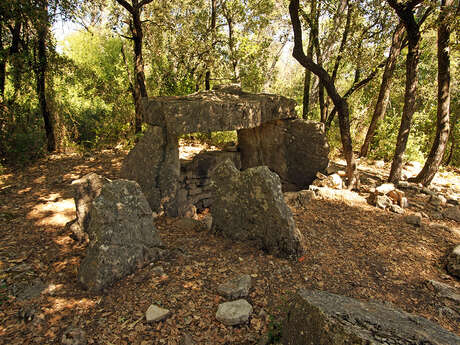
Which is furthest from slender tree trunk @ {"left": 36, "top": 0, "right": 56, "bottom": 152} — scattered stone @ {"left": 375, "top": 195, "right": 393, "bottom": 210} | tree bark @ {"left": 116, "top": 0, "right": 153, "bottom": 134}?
scattered stone @ {"left": 375, "top": 195, "right": 393, "bottom": 210}

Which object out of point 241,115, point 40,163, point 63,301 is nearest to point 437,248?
point 241,115

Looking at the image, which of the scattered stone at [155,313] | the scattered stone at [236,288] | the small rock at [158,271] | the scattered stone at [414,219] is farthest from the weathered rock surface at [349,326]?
the scattered stone at [414,219]

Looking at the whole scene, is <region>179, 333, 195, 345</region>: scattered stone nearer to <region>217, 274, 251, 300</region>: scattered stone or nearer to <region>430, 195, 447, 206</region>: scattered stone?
<region>217, 274, 251, 300</region>: scattered stone

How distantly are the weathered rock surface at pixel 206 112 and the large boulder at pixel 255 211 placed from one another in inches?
53.5

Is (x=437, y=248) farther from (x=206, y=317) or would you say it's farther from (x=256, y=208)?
(x=206, y=317)

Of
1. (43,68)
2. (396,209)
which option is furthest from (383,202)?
(43,68)

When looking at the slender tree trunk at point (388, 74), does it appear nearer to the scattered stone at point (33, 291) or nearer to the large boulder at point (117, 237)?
the large boulder at point (117, 237)

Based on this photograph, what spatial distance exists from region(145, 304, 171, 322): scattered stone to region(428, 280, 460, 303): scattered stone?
326 centimetres

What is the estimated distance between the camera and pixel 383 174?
8211 mm

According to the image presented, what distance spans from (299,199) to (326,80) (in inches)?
114

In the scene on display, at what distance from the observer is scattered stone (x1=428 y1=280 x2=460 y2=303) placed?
10.5 feet

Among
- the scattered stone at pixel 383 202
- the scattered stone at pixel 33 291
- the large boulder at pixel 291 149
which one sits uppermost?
the large boulder at pixel 291 149

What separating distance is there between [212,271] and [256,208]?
1051mm

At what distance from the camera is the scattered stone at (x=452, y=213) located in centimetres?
553
